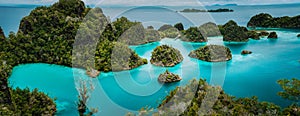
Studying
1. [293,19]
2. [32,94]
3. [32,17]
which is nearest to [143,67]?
[32,94]

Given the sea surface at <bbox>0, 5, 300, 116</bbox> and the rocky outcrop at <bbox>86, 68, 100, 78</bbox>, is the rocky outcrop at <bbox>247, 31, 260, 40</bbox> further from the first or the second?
the rocky outcrop at <bbox>86, 68, 100, 78</bbox>

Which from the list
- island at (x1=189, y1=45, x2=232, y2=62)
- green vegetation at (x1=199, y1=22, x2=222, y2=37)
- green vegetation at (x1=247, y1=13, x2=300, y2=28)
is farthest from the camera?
green vegetation at (x1=247, y1=13, x2=300, y2=28)

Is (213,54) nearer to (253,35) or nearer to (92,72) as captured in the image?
(92,72)

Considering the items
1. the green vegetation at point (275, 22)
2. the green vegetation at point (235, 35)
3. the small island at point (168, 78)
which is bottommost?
the small island at point (168, 78)

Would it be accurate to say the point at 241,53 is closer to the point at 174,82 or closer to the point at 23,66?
the point at 174,82

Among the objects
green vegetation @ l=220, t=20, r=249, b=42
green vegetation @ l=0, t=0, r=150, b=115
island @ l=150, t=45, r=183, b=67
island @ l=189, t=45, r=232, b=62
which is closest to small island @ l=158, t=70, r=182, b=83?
island @ l=150, t=45, r=183, b=67

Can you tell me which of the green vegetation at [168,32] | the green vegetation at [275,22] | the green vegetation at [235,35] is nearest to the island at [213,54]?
the green vegetation at [235,35]

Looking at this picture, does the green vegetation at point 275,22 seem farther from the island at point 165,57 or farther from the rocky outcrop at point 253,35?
the island at point 165,57
